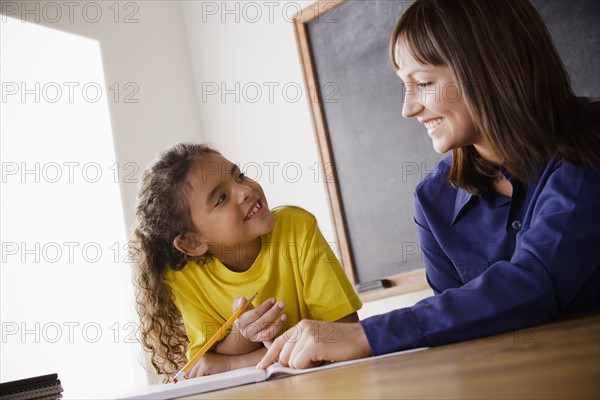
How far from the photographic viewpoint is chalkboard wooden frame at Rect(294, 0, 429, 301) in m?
2.87

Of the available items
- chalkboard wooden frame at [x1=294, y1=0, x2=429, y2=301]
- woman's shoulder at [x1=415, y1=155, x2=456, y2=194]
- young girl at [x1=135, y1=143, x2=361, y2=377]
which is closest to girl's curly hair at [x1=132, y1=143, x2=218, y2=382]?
young girl at [x1=135, y1=143, x2=361, y2=377]

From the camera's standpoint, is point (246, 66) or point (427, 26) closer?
point (427, 26)

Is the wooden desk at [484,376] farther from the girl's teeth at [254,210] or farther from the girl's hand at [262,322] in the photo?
the girl's teeth at [254,210]

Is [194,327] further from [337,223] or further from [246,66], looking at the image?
[246,66]

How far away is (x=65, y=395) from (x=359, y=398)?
2638 millimetres

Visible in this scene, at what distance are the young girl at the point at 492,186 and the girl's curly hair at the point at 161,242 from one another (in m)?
0.71

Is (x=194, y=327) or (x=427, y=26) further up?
(x=427, y=26)

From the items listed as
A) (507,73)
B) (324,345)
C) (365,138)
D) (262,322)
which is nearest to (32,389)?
(262,322)

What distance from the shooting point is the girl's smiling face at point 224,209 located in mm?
1606

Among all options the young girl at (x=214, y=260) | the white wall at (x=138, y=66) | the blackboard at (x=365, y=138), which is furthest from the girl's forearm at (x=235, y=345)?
the white wall at (x=138, y=66)

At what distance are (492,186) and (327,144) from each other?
1850mm

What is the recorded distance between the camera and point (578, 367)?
1.11 ft

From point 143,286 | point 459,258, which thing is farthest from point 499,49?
point 143,286

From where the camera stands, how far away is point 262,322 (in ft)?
4.33
